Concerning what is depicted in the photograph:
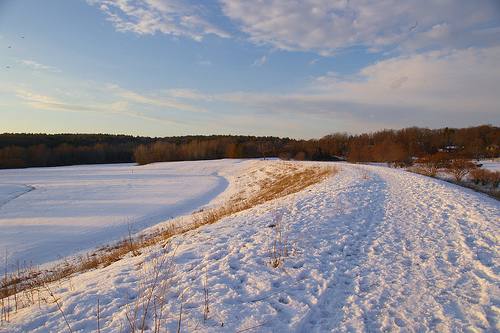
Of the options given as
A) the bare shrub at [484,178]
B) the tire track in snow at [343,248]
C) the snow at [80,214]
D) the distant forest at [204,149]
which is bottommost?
the snow at [80,214]

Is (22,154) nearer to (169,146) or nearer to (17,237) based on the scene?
Answer: (169,146)

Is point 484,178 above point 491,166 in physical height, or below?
below

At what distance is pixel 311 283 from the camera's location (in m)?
5.88

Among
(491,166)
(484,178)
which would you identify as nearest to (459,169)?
(484,178)

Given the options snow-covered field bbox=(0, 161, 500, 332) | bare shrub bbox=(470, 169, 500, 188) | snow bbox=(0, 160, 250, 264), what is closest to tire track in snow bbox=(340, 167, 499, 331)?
snow-covered field bbox=(0, 161, 500, 332)

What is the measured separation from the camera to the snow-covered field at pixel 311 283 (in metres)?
4.72

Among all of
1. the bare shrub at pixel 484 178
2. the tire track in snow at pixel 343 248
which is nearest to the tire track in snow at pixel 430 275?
the tire track in snow at pixel 343 248

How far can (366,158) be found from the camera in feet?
230

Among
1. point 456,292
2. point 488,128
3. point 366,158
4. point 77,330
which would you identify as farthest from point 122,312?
point 488,128

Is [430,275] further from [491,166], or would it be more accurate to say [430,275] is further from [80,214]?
[491,166]

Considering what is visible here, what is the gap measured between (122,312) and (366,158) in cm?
7119

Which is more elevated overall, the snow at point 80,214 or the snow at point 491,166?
the snow at point 491,166

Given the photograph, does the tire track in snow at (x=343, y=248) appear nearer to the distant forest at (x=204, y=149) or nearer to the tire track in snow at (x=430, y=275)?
the tire track in snow at (x=430, y=275)

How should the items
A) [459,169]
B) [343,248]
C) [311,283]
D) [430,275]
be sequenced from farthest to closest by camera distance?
[459,169] → [343,248] → [430,275] → [311,283]
